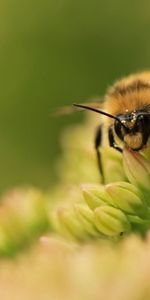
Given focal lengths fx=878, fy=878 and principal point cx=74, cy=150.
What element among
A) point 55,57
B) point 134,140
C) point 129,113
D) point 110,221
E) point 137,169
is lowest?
point 110,221

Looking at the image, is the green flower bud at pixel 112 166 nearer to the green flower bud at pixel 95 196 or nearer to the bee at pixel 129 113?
the bee at pixel 129 113

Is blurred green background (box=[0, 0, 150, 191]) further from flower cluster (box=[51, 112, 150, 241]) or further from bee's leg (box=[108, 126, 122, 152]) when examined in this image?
flower cluster (box=[51, 112, 150, 241])

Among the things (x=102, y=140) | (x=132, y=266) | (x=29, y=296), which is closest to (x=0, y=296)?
(x=29, y=296)

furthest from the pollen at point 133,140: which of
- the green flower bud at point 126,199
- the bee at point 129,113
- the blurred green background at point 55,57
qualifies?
the blurred green background at point 55,57

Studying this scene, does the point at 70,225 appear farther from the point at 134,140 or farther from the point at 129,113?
the point at 129,113

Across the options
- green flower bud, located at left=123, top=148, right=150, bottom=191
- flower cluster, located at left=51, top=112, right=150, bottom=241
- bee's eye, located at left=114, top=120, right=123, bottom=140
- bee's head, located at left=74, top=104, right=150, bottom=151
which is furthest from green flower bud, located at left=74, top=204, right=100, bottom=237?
bee's eye, located at left=114, top=120, right=123, bottom=140

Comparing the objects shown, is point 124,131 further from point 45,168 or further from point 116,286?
point 45,168

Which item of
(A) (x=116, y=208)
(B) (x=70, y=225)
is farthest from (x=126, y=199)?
(B) (x=70, y=225)
